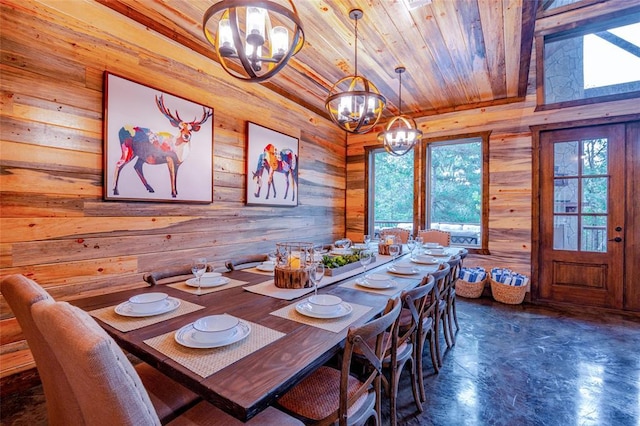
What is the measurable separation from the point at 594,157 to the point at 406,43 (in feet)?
9.24

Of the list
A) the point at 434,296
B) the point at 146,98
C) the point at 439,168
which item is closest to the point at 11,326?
the point at 146,98

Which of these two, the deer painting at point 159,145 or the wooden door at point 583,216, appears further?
the wooden door at point 583,216

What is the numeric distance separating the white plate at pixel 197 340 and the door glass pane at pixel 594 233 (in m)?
4.41

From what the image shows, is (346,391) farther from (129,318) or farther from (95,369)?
(129,318)

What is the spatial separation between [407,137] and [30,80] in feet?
10.9

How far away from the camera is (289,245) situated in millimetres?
1814

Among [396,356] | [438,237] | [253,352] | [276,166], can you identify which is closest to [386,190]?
[438,237]

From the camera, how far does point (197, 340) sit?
1.02 metres

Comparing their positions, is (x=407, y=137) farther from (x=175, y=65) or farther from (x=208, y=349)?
(x=208, y=349)

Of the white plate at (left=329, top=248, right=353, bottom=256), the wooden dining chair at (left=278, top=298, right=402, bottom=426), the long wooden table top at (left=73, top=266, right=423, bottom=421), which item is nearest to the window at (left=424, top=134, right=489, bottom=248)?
the white plate at (left=329, top=248, right=353, bottom=256)

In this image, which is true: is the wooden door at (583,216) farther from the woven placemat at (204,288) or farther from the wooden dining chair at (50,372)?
the wooden dining chair at (50,372)

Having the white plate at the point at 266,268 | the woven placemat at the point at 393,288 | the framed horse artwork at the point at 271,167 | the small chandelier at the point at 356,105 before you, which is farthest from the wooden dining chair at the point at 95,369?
the framed horse artwork at the point at 271,167

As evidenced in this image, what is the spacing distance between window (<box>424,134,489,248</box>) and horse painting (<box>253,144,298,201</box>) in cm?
215

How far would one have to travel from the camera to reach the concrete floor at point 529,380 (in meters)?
1.79
